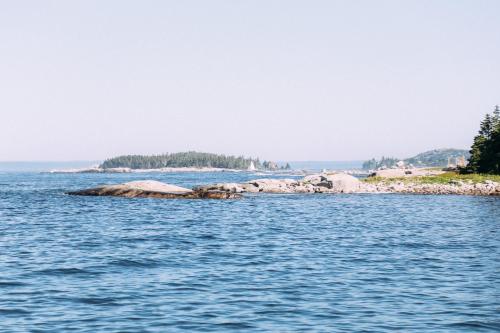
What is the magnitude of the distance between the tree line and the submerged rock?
37.1 m

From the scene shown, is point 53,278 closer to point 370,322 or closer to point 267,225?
point 370,322

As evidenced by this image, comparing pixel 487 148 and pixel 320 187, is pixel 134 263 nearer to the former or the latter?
pixel 320 187

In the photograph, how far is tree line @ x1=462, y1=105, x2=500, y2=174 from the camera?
8869 cm

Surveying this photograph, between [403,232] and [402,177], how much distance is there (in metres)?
58.4

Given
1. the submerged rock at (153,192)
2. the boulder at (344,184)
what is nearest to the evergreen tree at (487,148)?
the boulder at (344,184)

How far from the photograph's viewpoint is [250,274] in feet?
79.3

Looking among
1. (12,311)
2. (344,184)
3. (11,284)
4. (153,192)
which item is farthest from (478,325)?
(344,184)

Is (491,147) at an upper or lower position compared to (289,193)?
upper

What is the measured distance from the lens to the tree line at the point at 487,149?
8869 cm

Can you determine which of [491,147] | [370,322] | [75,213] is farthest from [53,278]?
[491,147]

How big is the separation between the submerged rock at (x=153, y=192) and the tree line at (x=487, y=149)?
3708cm

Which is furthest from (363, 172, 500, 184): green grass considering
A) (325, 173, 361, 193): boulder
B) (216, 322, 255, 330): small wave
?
(216, 322, 255, 330): small wave

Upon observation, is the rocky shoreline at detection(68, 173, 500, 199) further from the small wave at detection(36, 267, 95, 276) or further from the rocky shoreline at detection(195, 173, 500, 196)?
the small wave at detection(36, 267, 95, 276)

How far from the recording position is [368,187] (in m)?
88.9
